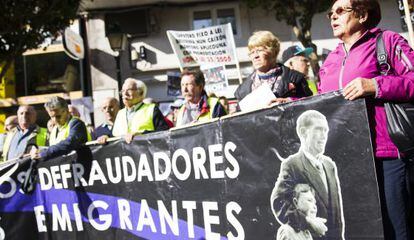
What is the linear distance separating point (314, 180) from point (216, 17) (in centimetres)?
1155

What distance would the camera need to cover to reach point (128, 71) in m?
13.8

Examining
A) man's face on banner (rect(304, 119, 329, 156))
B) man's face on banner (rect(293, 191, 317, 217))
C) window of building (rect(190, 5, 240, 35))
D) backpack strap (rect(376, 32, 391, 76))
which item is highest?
window of building (rect(190, 5, 240, 35))

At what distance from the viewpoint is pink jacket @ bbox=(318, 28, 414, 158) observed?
7.82 feet

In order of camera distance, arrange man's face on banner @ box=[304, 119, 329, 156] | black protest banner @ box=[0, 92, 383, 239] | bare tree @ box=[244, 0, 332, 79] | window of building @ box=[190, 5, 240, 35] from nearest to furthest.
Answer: black protest banner @ box=[0, 92, 383, 239] → man's face on banner @ box=[304, 119, 329, 156] → bare tree @ box=[244, 0, 332, 79] → window of building @ box=[190, 5, 240, 35]

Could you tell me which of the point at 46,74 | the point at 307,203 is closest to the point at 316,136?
the point at 307,203

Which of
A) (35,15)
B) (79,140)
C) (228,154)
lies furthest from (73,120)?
(35,15)

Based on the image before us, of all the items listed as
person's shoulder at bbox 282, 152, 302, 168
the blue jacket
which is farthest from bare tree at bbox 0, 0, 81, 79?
person's shoulder at bbox 282, 152, 302, 168

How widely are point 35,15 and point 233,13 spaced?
18.6ft

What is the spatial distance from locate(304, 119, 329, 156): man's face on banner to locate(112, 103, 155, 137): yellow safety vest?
87.7 inches

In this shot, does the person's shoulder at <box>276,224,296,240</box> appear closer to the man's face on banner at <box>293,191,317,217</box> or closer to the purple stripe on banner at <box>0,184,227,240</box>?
the man's face on banner at <box>293,191,317,217</box>

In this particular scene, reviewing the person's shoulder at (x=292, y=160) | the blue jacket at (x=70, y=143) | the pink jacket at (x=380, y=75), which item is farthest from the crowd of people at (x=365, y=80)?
the blue jacket at (x=70, y=143)

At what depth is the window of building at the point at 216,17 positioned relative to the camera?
13.8 metres

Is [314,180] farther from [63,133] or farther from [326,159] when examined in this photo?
[63,133]

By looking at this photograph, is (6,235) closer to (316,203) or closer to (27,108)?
(27,108)
